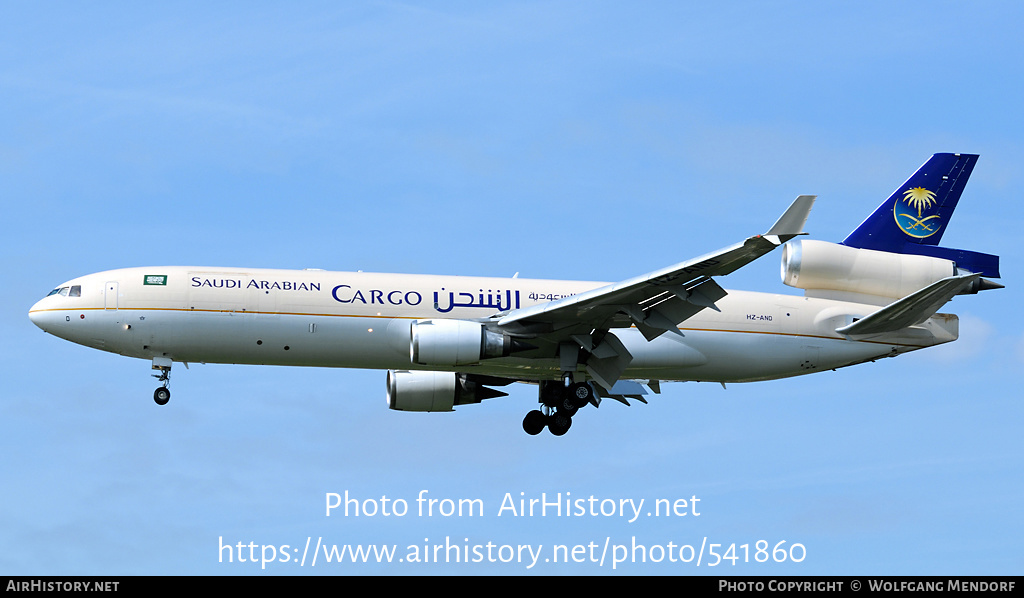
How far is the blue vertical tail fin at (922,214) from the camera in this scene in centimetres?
4338

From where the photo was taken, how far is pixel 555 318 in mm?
38000

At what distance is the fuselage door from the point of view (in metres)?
39.1

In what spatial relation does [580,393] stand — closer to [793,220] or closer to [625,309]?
[625,309]

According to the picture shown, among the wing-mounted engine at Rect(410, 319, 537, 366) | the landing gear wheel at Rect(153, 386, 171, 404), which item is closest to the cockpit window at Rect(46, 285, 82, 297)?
the landing gear wheel at Rect(153, 386, 171, 404)

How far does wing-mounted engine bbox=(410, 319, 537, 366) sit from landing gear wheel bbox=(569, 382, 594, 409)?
132 inches

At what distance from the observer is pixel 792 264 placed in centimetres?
4166

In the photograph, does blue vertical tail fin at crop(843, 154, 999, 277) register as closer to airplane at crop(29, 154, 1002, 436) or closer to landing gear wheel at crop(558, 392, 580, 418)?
airplane at crop(29, 154, 1002, 436)

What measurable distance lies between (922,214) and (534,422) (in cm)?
1419

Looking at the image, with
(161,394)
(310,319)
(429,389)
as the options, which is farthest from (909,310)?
(161,394)

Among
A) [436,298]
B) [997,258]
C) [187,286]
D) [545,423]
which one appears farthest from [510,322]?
[997,258]
